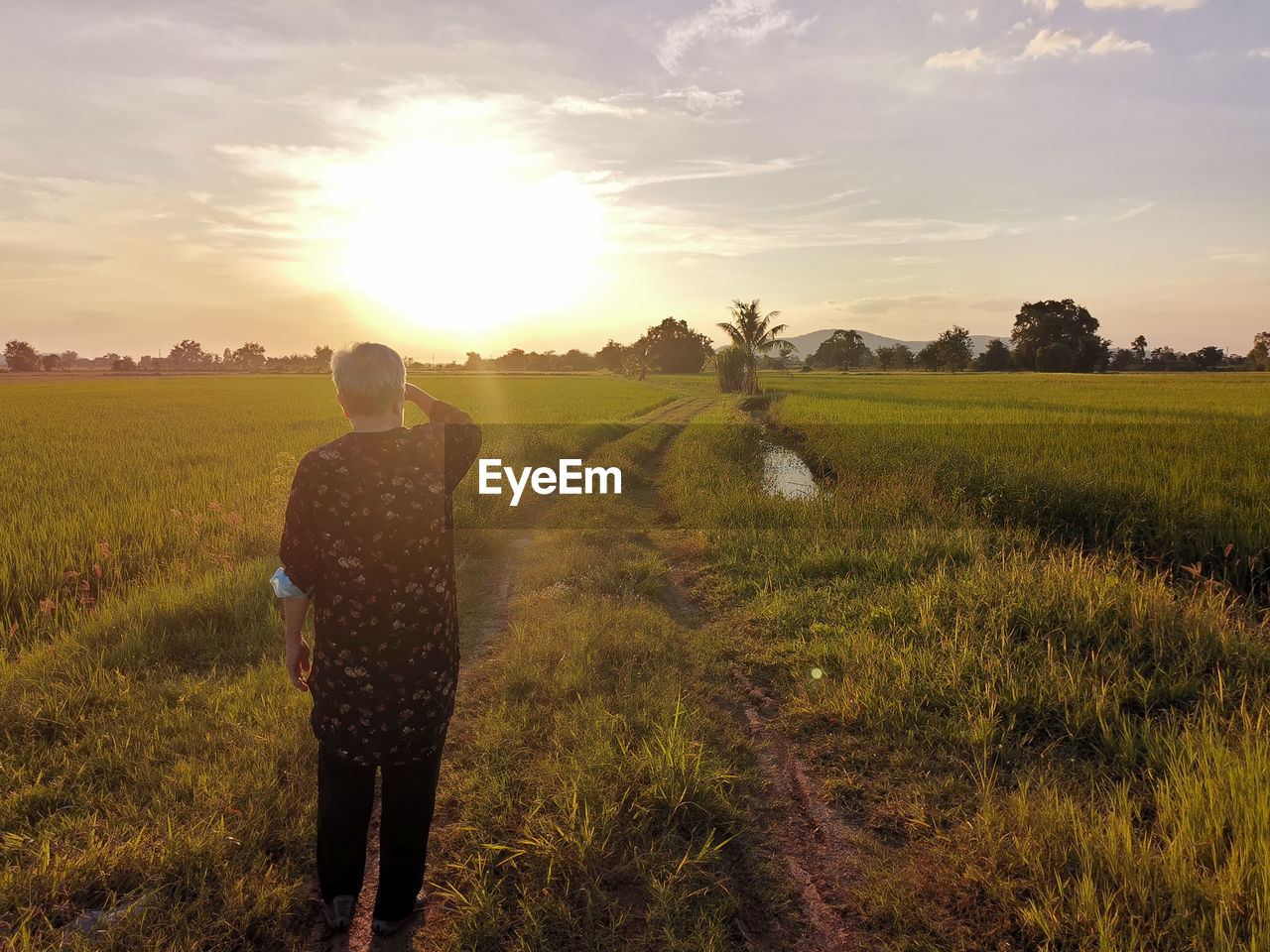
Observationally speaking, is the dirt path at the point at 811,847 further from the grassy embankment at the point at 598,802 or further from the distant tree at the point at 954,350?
the distant tree at the point at 954,350

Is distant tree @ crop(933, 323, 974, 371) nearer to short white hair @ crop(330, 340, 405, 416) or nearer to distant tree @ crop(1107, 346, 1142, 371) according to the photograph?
distant tree @ crop(1107, 346, 1142, 371)

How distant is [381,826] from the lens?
2.33 meters

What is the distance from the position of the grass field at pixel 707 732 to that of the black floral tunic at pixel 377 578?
2.87ft

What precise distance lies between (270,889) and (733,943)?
187 cm

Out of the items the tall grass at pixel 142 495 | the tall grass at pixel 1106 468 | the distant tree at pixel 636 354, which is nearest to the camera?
the tall grass at pixel 142 495

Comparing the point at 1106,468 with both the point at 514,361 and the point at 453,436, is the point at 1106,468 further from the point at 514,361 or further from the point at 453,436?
the point at 514,361

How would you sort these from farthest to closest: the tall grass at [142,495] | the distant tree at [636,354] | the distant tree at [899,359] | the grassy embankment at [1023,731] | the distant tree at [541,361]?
the distant tree at [541,361]
the distant tree at [899,359]
the distant tree at [636,354]
the tall grass at [142,495]
the grassy embankment at [1023,731]

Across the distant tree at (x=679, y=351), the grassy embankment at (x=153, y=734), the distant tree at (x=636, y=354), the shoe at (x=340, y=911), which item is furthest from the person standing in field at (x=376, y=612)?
the distant tree at (x=679, y=351)

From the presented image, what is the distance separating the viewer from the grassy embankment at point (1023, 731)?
2.34 m

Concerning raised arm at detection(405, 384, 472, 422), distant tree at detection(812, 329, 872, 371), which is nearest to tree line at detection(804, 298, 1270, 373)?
distant tree at detection(812, 329, 872, 371)

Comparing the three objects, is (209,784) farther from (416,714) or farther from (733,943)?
(733,943)

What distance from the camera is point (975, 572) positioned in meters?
5.57

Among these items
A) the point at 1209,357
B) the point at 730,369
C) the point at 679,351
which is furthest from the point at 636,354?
the point at 1209,357

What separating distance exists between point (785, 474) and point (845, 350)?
9085 cm
